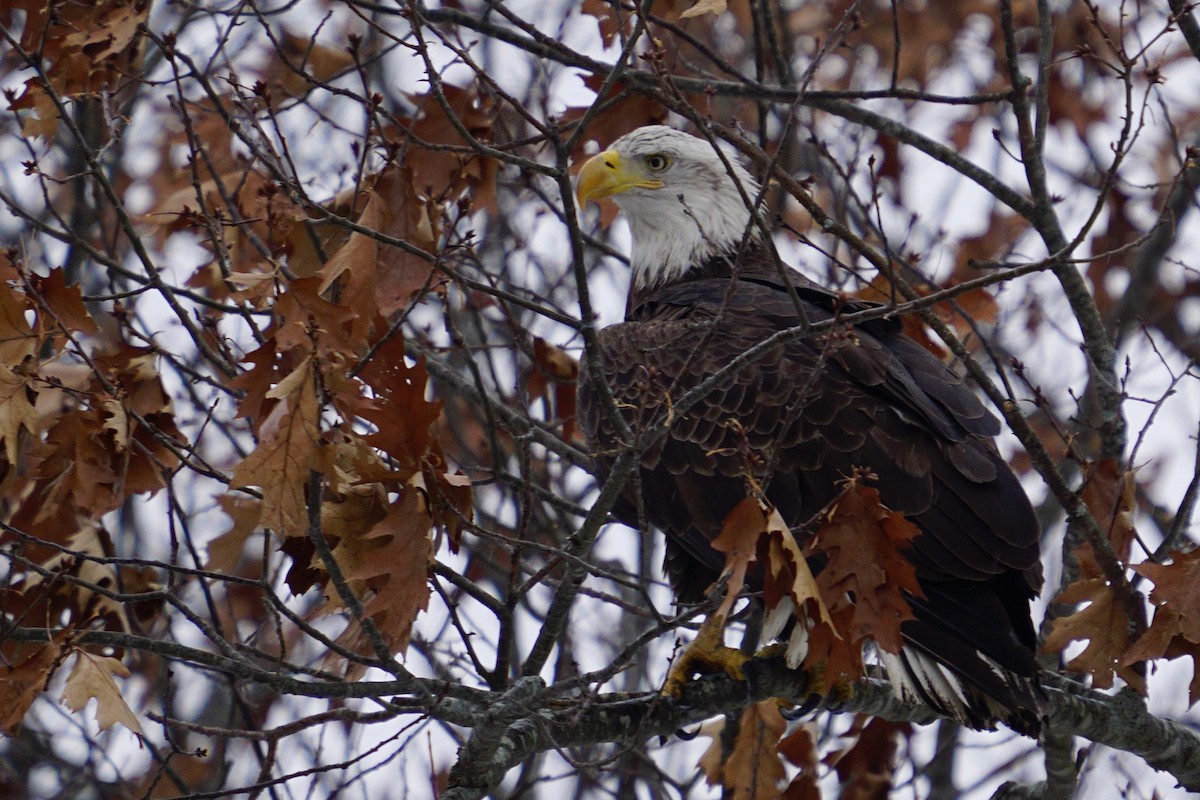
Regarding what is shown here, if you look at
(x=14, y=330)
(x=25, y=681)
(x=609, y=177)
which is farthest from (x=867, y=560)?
(x=609, y=177)

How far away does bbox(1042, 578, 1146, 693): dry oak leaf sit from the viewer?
394 cm

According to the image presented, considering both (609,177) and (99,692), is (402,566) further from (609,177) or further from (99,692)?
(609,177)

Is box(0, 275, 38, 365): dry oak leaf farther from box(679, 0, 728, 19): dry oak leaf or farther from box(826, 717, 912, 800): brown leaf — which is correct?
box(826, 717, 912, 800): brown leaf

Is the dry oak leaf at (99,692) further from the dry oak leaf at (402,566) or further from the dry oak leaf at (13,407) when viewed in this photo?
the dry oak leaf at (402,566)

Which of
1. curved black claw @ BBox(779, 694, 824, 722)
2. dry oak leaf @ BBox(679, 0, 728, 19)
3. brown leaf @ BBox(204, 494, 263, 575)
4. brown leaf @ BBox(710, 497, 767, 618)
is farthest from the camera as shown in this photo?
curved black claw @ BBox(779, 694, 824, 722)

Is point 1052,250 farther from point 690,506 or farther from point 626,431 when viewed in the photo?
point 626,431

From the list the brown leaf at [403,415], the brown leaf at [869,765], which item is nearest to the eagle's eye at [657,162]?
the brown leaf at [869,765]

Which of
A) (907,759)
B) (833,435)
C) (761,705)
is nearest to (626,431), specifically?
(833,435)

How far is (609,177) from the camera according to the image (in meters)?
5.59

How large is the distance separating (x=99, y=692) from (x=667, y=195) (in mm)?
3241

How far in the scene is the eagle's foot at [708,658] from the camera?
15.1 feet

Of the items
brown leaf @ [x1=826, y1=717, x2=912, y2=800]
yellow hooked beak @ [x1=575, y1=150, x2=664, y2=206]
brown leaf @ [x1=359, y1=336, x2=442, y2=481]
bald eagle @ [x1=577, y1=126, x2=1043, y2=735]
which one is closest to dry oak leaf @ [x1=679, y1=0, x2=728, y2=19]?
bald eagle @ [x1=577, y1=126, x2=1043, y2=735]

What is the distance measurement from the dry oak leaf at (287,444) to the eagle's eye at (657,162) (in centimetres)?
300

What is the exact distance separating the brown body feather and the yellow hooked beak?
91cm
